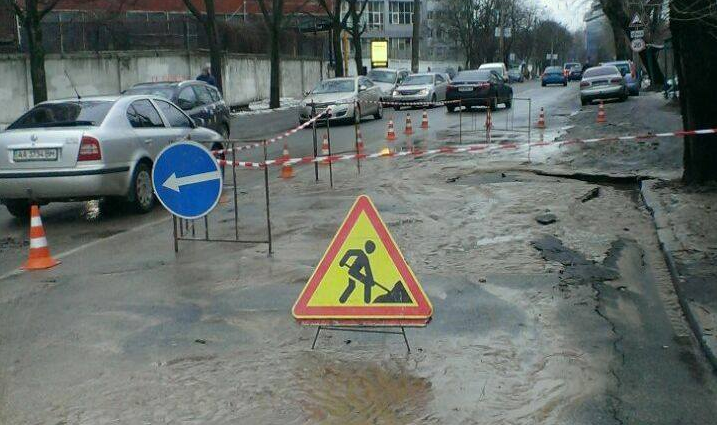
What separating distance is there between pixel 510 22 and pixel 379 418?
104m

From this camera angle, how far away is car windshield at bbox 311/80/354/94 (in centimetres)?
2756

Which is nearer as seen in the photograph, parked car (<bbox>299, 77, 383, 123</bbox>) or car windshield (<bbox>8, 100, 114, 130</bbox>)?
car windshield (<bbox>8, 100, 114, 130</bbox>)

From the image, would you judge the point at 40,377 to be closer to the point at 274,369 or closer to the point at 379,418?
the point at 274,369

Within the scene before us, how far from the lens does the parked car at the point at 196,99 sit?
55.2 feet

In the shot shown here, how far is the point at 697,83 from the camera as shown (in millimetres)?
10445

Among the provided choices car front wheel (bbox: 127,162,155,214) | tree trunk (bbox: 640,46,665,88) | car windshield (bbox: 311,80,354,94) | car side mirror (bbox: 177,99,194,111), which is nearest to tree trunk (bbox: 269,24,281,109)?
car windshield (bbox: 311,80,354,94)

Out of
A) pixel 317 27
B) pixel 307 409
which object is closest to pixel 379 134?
pixel 307 409

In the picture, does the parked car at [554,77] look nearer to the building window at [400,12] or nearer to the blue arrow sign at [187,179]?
the building window at [400,12]

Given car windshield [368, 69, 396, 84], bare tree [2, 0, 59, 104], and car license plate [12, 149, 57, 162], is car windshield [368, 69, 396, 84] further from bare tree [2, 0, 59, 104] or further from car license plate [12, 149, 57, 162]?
car license plate [12, 149, 57, 162]

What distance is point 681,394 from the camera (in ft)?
15.4

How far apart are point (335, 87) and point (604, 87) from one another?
11515 mm

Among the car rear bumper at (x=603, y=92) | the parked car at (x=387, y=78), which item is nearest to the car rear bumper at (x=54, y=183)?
the car rear bumper at (x=603, y=92)

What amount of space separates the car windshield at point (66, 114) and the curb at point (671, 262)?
22.2 ft

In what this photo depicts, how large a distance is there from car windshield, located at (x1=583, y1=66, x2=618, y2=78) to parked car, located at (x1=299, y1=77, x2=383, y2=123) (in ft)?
32.4
